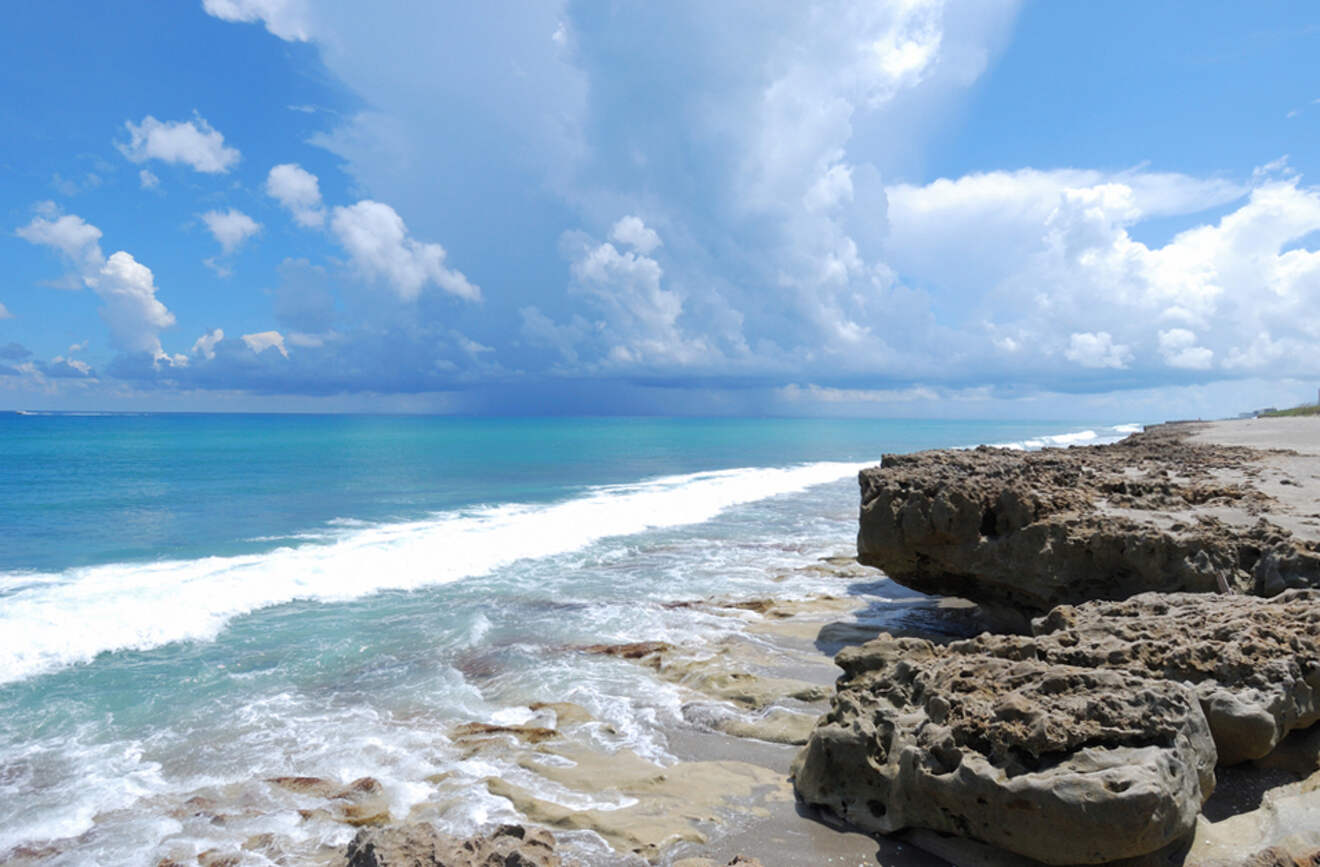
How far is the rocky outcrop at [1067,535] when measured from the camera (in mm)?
7820

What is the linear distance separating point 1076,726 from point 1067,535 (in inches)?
196

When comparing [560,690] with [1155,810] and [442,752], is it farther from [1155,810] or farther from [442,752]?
[1155,810]

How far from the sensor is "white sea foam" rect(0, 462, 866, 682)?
1145cm

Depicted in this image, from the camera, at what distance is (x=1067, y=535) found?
8.68 metres

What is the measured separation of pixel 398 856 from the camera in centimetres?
411

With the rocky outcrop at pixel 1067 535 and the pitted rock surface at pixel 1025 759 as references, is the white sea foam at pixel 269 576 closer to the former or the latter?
the rocky outcrop at pixel 1067 535

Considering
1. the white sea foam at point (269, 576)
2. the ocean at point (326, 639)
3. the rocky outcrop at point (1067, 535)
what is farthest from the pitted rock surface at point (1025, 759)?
the white sea foam at point (269, 576)

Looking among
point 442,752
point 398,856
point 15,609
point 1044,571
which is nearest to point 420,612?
point 442,752

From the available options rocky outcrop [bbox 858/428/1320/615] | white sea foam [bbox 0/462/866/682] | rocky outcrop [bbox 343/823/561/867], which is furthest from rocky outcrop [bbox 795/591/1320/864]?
white sea foam [bbox 0/462/866/682]

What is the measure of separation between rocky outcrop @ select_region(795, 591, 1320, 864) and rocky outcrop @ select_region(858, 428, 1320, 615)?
1445mm

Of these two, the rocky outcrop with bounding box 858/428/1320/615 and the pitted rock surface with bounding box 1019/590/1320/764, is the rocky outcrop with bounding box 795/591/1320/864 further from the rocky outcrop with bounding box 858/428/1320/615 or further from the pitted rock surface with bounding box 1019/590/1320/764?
the rocky outcrop with bounding box 858/428/1320/615

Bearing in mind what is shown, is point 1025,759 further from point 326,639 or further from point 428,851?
point 326,639

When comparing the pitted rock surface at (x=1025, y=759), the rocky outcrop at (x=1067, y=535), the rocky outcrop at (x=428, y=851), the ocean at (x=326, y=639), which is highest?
the rocky outcrop at (x=1067, y=535)

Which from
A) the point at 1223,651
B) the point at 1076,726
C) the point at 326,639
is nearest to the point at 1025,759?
the point at 1076,726
